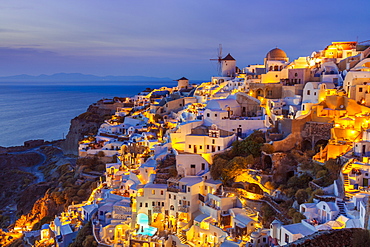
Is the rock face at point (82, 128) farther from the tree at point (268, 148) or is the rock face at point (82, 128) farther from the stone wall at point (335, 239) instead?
the stone wall at point (335, 239)

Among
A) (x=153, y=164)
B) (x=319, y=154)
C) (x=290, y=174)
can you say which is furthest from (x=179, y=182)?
(x=319, y=154)

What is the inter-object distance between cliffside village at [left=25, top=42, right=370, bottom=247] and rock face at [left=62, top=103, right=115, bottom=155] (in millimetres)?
16190

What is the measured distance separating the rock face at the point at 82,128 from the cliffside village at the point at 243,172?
637 inches

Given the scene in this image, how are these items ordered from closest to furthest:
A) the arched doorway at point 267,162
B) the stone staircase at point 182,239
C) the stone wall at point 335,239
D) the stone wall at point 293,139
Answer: the stone wall at point 335,239 → the stone staircase at point 182,239 → the arched doorway at point 267,162 → the stone wall at point 293,139

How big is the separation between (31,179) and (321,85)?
2888 cm

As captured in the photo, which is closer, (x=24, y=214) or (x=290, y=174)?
(x=290, y=174)

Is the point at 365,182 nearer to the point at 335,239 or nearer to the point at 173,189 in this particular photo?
the point at 335,239

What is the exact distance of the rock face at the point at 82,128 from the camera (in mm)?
42562

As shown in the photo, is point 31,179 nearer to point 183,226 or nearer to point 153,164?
point 153,164

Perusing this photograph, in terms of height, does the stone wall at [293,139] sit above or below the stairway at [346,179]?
above

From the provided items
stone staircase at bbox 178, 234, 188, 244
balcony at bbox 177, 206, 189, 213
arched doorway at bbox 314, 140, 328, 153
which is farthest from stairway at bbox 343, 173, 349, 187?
balcony at bbox 177, 206, 189, 213

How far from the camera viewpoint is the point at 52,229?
21297 millimetres

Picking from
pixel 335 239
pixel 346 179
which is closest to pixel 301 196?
pixel 346 179

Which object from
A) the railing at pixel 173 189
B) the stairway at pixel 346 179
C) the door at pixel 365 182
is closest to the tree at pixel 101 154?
the railing at pixel 173 189
